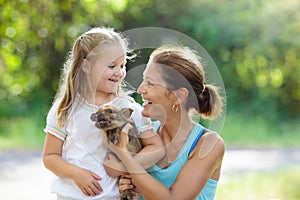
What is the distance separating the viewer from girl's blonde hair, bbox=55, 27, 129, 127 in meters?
2.61

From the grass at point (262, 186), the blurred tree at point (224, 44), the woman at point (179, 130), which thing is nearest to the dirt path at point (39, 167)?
the grass at point (262, 186)

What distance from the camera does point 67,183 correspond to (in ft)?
8.62

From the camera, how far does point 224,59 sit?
954 centimetres

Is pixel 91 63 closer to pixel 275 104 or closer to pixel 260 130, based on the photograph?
pixel 260 130

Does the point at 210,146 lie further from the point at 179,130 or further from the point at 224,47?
the point at 224,47

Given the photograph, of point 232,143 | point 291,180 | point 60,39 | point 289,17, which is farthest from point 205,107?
point 289,17

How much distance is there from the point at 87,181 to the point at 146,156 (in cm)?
25

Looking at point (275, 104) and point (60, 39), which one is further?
point (275, 104)

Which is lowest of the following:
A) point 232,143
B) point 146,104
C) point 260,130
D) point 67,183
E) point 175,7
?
point 67,183

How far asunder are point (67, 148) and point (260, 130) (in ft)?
22.0

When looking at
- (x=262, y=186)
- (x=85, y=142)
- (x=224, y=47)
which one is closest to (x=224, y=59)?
(x=224, y=47)

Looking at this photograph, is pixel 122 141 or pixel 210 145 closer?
pixel 122 141

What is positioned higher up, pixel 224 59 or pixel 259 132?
pixel 224 59

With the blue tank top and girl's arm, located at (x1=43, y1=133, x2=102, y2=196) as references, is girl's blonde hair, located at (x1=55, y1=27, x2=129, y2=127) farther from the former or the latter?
the blue tank top
